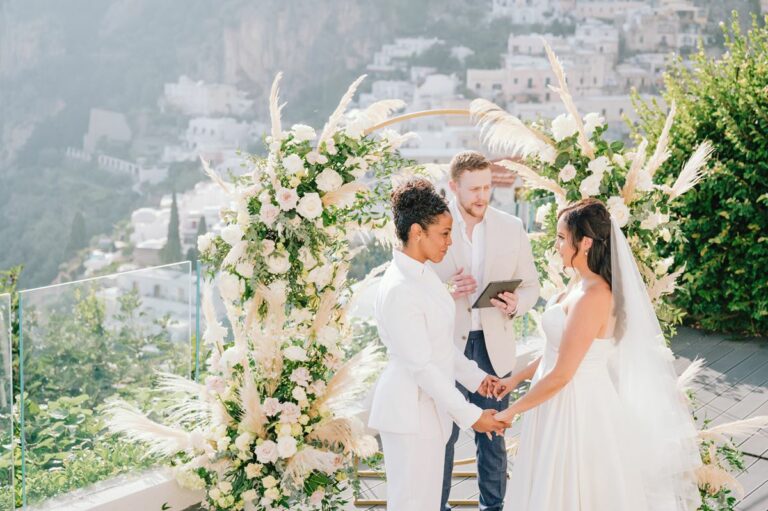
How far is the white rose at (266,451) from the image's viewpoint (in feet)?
11.3

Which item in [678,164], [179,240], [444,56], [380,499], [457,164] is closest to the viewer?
[457,164]

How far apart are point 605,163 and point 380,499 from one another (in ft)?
5.73

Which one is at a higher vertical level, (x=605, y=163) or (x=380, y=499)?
(x=605, y=163)

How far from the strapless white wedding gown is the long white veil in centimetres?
6

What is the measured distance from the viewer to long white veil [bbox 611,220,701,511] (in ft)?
9.63

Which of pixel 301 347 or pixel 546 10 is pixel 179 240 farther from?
pixel 301 347

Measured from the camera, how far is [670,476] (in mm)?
3020

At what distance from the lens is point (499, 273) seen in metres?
3.62

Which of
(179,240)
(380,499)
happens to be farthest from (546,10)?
(380,499)

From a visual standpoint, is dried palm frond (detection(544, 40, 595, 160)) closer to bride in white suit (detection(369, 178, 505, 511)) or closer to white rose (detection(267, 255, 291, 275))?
bride in white suit (detection(369, 178, 505, 511))

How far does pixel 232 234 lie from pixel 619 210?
1.53m

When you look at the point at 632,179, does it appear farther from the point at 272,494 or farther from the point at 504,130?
the point at 272,494

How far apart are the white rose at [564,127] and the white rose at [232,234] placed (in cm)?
136

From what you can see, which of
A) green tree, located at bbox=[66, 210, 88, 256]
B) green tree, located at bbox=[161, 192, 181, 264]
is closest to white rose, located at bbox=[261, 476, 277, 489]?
green tree, located at bbox=[161, 192, 181, 264]
